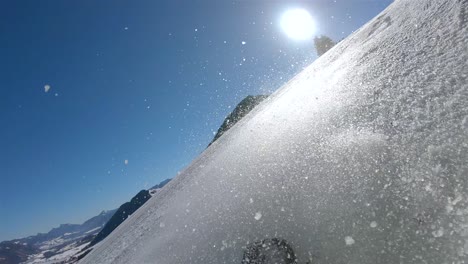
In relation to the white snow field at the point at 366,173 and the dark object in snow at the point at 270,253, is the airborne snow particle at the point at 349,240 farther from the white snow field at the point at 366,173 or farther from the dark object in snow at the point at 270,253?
the dark object in snow at the point at 270,253

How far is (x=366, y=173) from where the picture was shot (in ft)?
10.6

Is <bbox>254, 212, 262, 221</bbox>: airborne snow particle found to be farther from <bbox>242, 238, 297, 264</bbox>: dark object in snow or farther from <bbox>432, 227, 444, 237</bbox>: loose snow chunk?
<bbox>432, 227, 444, 237</bbox>: loose snow chunk

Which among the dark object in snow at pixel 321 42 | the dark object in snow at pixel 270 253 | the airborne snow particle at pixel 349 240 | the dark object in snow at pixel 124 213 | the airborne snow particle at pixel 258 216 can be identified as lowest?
the airborne snow particle at pixel 349 240

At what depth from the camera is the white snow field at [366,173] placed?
2539 millimetres

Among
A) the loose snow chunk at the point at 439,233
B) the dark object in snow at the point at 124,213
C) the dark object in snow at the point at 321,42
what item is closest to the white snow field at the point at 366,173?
the loose snow chunk at the point at 439,233

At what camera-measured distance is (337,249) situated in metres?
2.84

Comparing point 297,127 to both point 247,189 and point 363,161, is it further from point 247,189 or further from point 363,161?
point 363,161

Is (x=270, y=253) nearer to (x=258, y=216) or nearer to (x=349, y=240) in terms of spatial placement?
(x=258, y=216)

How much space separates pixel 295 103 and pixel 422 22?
2.76 m

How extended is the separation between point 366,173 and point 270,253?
51.1 inches

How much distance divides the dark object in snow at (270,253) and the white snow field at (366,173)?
8 cm

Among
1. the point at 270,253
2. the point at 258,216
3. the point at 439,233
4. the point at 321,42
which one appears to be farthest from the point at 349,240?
the point at 321,42

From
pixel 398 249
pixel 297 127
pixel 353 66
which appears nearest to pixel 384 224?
pixel 398 249

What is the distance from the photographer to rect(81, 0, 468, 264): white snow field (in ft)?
8.33
